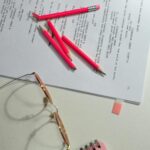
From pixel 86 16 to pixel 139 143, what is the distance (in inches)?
13.3

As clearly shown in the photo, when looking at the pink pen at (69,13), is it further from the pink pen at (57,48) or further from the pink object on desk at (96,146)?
the pink object on desk at (96,146)

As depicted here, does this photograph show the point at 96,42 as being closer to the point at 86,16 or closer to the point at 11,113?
the point at 86,16

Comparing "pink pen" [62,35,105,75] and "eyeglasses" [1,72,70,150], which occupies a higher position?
"pink pen" [62,35,105,75]

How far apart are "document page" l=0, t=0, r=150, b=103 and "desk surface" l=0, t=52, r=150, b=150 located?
2 centimetres

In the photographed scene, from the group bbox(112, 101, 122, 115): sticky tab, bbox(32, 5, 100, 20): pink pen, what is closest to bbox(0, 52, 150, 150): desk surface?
bbox(112, 101, 122, 115): sticky tab

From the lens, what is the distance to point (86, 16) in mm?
738

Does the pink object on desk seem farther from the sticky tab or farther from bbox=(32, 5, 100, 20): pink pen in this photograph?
bbox=(32, 5, 100, 20): pink pen

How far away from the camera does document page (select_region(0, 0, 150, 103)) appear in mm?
677

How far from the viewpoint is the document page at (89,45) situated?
0.68 metres

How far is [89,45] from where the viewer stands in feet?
2.33

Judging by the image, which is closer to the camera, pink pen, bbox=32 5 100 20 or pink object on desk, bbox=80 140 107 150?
pink object on desk, bbox=80 140 107 150

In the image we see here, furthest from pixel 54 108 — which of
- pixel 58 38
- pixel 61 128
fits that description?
pixel 58 38

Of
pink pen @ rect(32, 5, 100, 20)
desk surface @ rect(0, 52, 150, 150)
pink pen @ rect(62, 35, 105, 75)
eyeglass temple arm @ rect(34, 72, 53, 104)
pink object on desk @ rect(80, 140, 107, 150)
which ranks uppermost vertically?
pink pen @ rect(32, 5, 100, 20)

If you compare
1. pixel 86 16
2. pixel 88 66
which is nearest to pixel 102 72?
pixel 88 66
